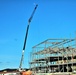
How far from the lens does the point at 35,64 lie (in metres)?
79.7

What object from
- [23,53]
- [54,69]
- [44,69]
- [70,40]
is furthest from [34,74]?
[70,40]

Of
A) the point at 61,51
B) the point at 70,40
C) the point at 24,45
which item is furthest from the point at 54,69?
the point at 24,45

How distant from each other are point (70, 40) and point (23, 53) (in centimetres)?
3492

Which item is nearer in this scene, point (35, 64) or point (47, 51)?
point (47, 51)

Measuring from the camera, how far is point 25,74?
214ft

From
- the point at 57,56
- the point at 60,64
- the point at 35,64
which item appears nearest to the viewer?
the point at 60,64

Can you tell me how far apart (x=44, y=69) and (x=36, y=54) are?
5659mm

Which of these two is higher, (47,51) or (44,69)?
(47,51)

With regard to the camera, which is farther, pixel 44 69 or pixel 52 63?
pixel 44 69

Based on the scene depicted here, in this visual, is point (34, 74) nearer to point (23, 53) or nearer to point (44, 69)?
point (44, 69)

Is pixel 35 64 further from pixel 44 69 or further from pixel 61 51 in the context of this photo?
pixel 61 51

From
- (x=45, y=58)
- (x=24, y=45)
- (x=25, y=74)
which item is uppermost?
(x=24, y=45)

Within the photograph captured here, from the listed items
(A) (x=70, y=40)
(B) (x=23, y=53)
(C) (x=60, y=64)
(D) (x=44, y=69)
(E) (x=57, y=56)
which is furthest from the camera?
(B) (x=23, y=53)

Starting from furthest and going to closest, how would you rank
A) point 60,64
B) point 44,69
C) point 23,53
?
point 23,53 → point 44,69 → point 60,64
